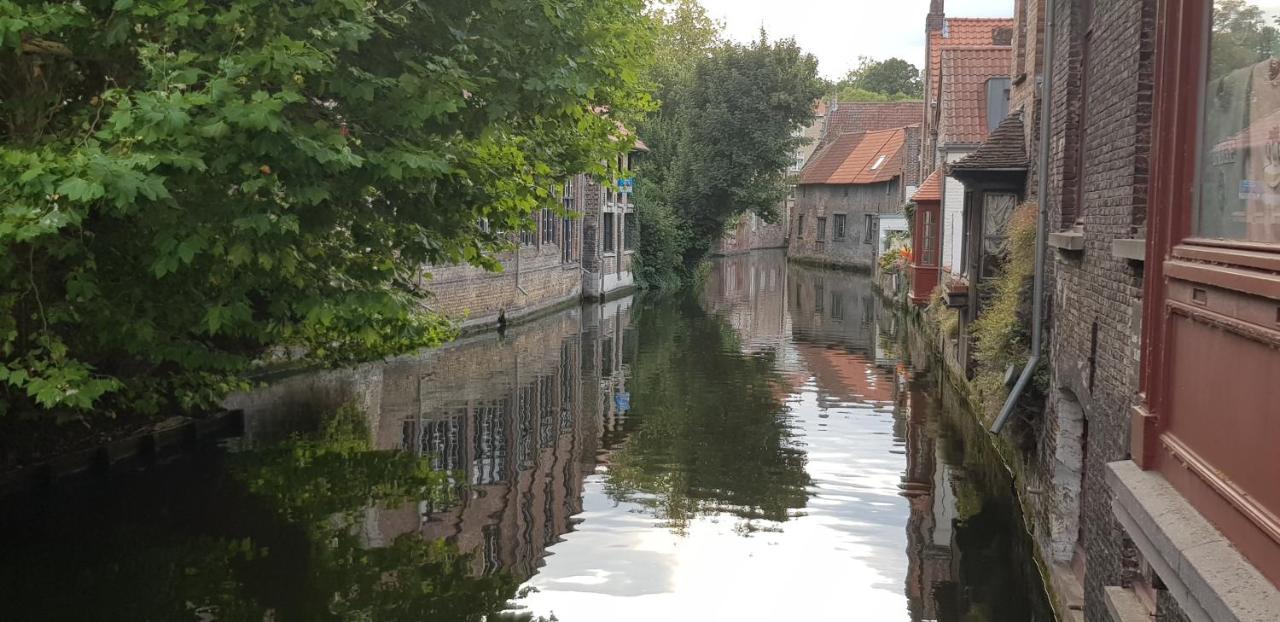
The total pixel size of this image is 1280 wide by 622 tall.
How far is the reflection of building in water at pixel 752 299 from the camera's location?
3058 cm

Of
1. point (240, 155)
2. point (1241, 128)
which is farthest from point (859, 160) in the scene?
point (1241, 128)

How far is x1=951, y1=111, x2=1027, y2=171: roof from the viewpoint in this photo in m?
15.5

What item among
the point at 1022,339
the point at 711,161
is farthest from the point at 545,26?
the point at 711,161

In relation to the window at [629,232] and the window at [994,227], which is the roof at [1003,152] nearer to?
the window at [994,227]

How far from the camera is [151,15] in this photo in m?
7.23

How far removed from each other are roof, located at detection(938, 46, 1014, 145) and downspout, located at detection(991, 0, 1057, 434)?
1625 centimetres

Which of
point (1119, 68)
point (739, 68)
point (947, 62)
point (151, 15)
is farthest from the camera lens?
point (739, 68)

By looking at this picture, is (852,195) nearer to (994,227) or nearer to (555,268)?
(555,268)

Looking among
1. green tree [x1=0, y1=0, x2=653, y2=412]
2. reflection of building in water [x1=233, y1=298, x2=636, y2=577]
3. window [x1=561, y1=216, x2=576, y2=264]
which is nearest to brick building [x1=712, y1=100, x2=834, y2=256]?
window [x1=561, y1=216, x2=576, y2=264]

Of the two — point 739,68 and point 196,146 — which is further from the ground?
point 739,68

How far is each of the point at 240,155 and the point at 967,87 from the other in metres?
23.6

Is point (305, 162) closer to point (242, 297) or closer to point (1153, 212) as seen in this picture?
point (242, 297)

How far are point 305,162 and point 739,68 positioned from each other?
4252 cm

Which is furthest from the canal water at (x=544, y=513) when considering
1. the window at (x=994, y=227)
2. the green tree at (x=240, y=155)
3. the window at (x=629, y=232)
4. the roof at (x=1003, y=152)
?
the window at (x=629, y=232)
